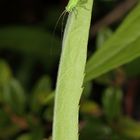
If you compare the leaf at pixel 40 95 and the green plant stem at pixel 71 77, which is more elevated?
the leaf at pixel 40 95

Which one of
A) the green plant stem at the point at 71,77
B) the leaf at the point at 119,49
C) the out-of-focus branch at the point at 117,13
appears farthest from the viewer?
the out-of-focus branch at the point at 117,13

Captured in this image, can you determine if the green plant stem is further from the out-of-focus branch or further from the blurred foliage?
the out-of-focus branch

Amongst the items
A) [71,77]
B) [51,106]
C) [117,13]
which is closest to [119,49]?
[71,77]

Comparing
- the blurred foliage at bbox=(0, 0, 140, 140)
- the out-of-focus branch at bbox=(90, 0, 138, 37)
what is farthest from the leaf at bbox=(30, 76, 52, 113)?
the out-of-focus branch at bbox=(90, 0, 138, 37)

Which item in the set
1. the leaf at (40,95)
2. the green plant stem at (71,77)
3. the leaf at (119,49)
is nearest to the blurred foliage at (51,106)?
the leaf at (40,95)

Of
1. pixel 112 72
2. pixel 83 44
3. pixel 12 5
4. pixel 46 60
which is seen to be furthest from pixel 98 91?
pixel 83 44

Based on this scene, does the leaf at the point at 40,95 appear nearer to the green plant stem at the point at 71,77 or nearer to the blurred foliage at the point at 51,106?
the blurred foliage at the point at 51,106
